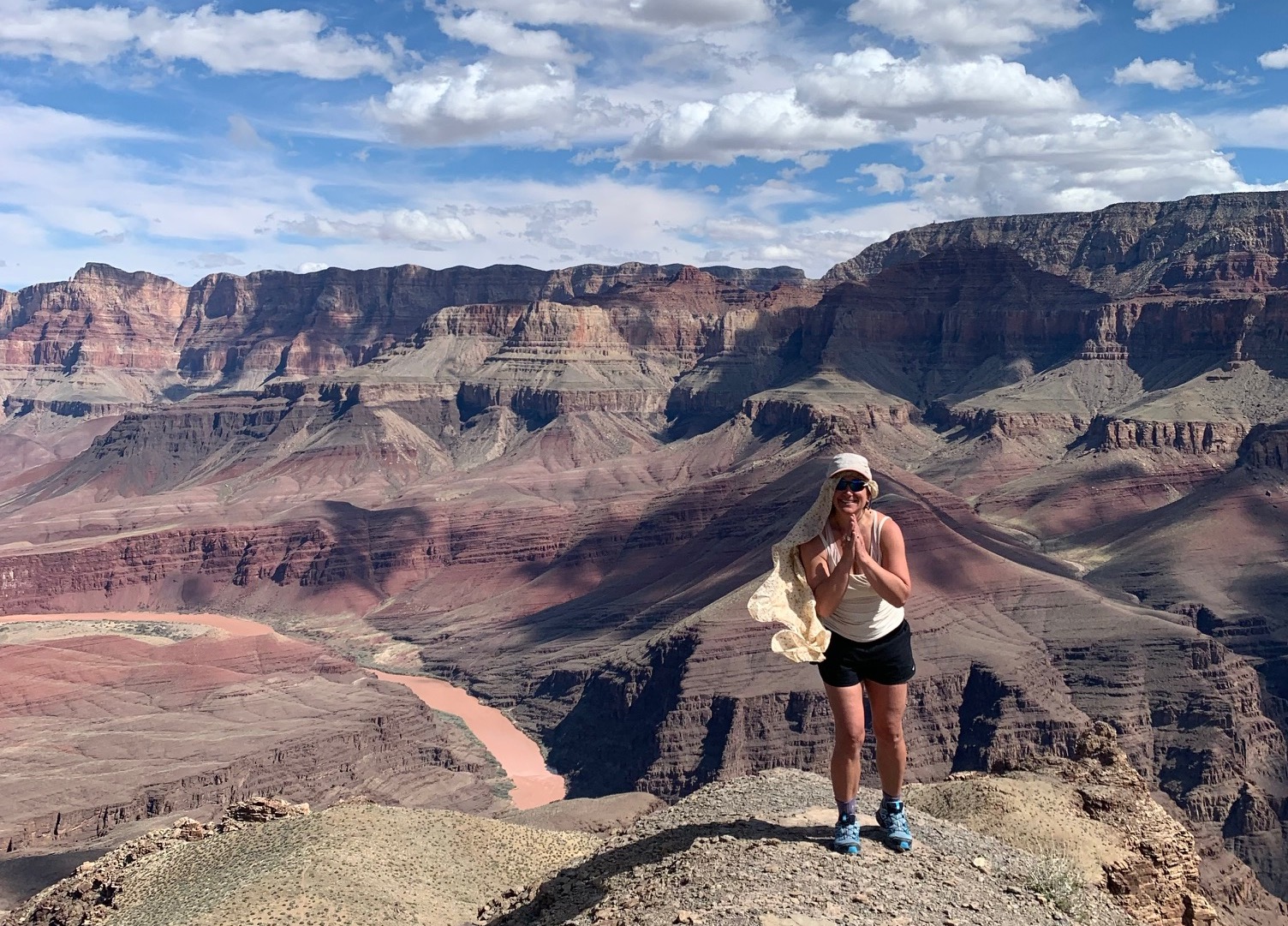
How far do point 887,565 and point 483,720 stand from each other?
95.0 m

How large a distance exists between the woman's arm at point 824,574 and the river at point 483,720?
65.2 metres

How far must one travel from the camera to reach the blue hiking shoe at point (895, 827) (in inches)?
771

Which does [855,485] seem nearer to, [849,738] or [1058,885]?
[849,738]

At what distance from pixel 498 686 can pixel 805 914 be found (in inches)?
4023

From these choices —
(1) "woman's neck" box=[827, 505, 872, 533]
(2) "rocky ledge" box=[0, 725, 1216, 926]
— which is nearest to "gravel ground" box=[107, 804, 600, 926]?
(2) "rocky ledge" box=[0, 725, 1216, 926]

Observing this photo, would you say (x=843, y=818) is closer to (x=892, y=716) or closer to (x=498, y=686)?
(x=892, y=716)

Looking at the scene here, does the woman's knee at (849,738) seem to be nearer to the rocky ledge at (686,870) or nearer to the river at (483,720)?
the rocky ledge at (686,870)

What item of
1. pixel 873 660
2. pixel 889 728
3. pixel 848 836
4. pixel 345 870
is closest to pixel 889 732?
pixel 889 728

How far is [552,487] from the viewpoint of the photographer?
18862cm

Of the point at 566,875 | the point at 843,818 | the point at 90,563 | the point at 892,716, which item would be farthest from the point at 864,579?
the point at 90,563

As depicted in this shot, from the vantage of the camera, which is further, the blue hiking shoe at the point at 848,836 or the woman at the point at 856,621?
the blue hiking shoe at the point at 848,836

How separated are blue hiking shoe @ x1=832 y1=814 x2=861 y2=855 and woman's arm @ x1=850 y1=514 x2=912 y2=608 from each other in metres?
3.53

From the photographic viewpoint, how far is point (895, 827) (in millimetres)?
19703

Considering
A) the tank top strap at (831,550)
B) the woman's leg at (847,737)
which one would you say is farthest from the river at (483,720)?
the tank top strap at (831,550)
